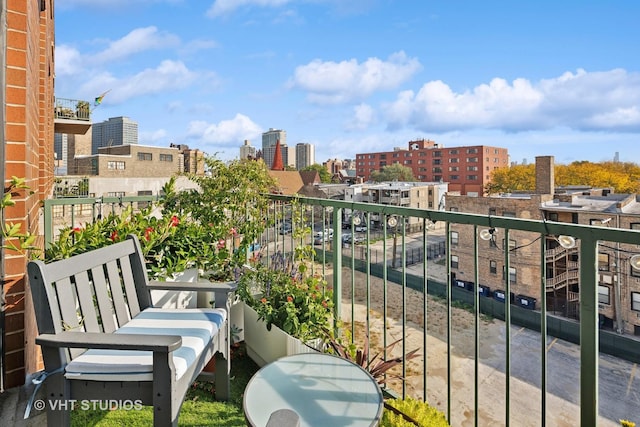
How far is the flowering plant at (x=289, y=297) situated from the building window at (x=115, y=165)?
30057 mm

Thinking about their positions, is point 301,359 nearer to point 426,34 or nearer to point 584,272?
point 584,272

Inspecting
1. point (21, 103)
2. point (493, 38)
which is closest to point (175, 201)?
point (21, 103)

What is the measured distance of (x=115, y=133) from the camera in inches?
1417

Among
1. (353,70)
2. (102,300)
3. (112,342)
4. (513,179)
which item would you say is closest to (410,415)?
(112,342)

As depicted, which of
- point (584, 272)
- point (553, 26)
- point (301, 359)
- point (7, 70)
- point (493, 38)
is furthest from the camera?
point (553, 26)

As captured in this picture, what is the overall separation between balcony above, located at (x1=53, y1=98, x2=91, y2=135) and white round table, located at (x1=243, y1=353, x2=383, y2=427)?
14240 millimetres

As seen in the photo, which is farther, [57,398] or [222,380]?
[222,380]

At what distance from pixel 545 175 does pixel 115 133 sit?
128 feet

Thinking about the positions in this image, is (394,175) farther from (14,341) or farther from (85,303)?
(85,303)

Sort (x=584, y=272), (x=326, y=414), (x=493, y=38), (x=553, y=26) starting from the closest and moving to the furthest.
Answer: (x=584, y=272) → (x=326, y=414) → (x=493, y=38) → (x=553, y=26)

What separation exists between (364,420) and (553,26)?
71227mm

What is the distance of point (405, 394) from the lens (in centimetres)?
189

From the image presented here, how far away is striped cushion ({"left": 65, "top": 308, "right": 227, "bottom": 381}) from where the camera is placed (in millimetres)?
1322

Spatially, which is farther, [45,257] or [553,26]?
[553,26]
